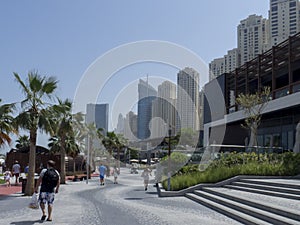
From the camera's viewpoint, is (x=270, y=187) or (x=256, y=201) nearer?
(x=256, y=201)

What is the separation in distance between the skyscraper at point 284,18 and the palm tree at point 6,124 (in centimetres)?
5706

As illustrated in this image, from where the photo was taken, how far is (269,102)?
3156 cm

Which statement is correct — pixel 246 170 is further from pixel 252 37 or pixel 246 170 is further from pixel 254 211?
pixel 252 37

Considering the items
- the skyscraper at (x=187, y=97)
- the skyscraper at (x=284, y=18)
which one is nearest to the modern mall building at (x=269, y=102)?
the skyscraper at (x=187, y=97)

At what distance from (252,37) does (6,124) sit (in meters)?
57.3

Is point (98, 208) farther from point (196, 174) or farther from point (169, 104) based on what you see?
point (169, 104)

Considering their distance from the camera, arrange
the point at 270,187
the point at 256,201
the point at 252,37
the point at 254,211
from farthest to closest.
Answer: the point at 252,37
the point at 270,187
the point at 256,201
the point at 254,211

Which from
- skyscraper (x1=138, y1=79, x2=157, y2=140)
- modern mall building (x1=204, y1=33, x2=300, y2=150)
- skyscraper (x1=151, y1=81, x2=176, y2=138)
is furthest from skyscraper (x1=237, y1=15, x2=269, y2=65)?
skyscraper (x1=151, y1=81, x2=176, y2=138)

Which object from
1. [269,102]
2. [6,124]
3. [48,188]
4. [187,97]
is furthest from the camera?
[187,97]

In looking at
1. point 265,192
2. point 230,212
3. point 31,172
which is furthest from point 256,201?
point 31,172

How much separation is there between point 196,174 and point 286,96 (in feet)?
47.6

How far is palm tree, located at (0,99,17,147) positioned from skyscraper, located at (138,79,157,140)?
10.8m

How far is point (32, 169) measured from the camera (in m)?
16.6

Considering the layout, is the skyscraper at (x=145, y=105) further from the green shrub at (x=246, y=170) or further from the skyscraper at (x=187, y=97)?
the green shrub at (x=246, y=170)
